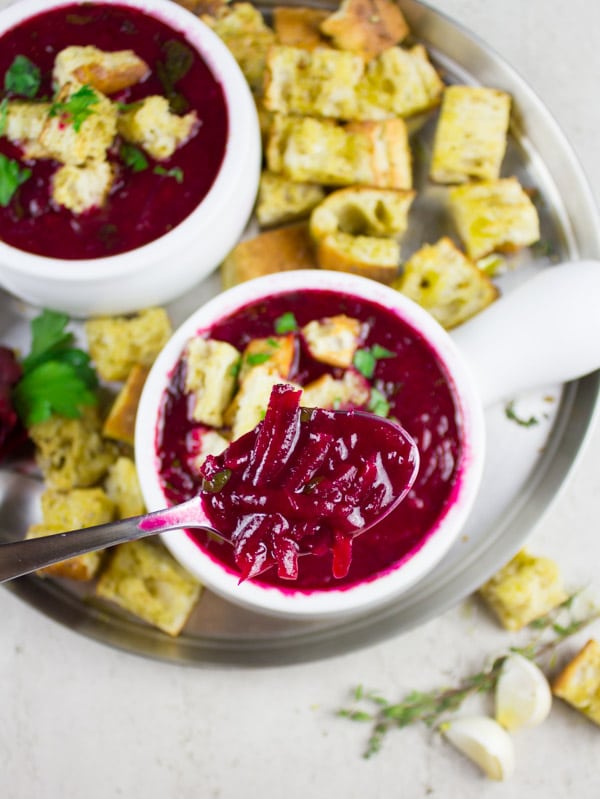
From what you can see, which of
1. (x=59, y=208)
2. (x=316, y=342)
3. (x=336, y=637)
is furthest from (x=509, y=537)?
(x=59, y=208)

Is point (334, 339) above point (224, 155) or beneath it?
beneath

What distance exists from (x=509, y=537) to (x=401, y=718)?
58 cm

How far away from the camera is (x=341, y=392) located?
202 centimetres

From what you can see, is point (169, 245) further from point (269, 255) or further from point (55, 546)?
point (55, 546)

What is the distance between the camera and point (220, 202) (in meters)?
2.15

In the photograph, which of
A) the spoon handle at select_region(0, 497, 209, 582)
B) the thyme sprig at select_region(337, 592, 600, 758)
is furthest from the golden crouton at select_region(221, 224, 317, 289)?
the thyme sprig at select_region(337, 592, 600, 758)

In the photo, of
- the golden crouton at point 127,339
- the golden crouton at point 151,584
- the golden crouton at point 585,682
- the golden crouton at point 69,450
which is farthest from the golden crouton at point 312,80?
the golden crouton at point 585,682

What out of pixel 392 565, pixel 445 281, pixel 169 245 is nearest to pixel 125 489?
pixel 169 245

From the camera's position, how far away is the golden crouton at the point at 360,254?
232cm

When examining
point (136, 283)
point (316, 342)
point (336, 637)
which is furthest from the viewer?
point (336, 637)

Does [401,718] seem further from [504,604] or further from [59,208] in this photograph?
[59,208]

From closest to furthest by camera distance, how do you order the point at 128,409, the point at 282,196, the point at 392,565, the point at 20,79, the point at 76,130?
the point at 392,565 → the point at 76,130 → the point at 20,79 → the point at 128,409 → the point at 282,196

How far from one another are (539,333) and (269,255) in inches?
28.6

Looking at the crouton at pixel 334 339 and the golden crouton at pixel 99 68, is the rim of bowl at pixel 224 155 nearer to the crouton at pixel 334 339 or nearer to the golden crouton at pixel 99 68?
the golden crouton at pixel 99 68
